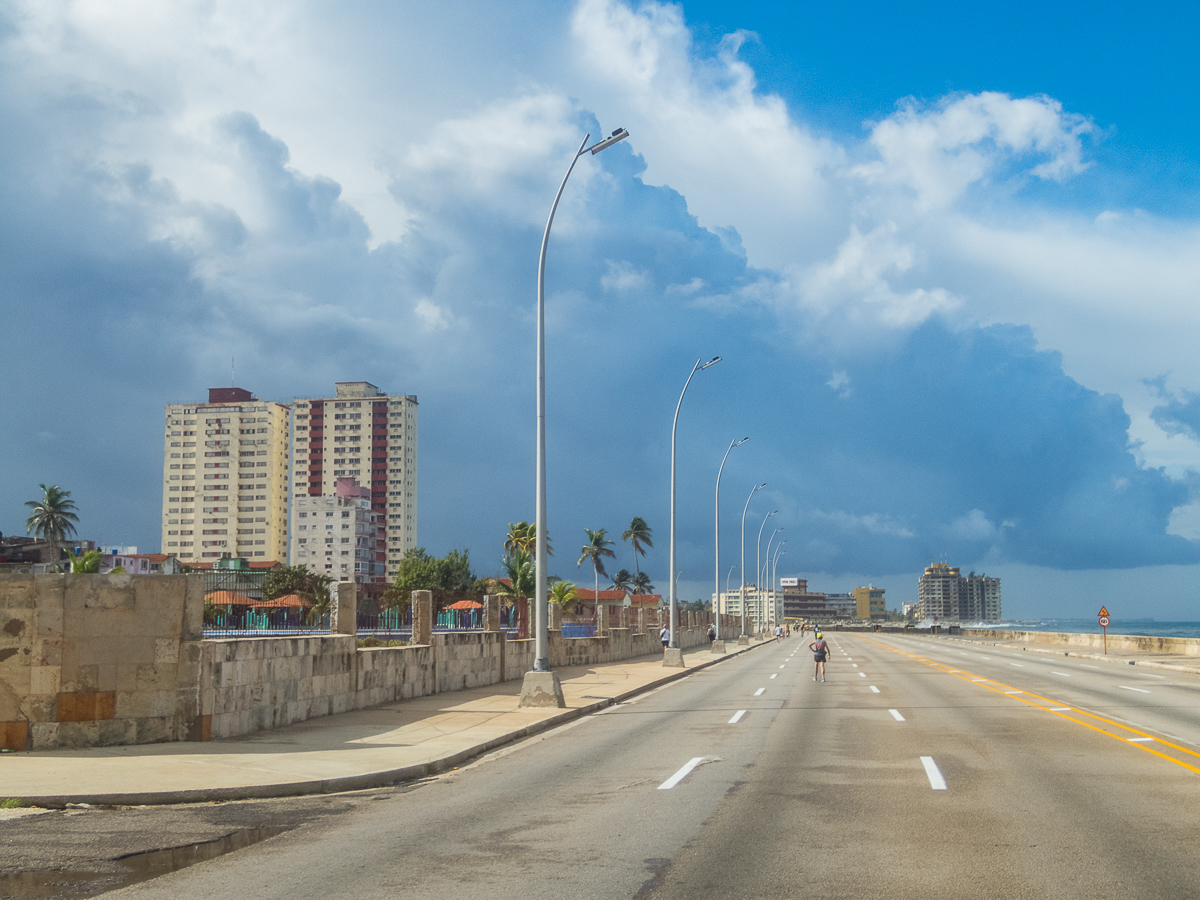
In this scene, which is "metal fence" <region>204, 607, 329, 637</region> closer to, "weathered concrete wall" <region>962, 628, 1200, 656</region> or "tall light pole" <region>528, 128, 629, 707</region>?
"tall light pole" <region>528, 128, 629, 707</region>

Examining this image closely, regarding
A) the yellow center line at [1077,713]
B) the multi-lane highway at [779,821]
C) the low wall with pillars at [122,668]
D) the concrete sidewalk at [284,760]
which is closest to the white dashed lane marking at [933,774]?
the multi-lane highway at [779,821]

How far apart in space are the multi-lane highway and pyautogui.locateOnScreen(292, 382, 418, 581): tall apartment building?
183m

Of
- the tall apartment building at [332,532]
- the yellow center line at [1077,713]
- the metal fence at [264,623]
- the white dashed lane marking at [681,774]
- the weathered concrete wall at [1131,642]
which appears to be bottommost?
the weathered concrete wall at [1131,642]

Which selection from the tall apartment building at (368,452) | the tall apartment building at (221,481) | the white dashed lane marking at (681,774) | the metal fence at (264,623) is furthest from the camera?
the tall apartment building at (368,452)

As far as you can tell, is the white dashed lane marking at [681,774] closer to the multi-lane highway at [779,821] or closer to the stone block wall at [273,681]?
the multi-lane highway at [779,821]

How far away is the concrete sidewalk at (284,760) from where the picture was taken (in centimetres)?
996

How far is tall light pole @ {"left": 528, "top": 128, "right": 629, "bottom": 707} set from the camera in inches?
762

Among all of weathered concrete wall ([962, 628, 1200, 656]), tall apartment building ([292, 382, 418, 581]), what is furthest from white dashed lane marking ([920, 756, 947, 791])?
tall apartment building ([292, 382, 418, 581])

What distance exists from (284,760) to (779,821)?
6.25 m

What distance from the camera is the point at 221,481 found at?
189 m

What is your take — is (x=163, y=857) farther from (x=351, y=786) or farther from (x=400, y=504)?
(x=400, y=504)

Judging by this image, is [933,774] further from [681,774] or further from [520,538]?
[520,538]

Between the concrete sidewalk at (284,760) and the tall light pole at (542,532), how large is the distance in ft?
2.07

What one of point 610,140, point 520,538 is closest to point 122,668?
point 610,140
